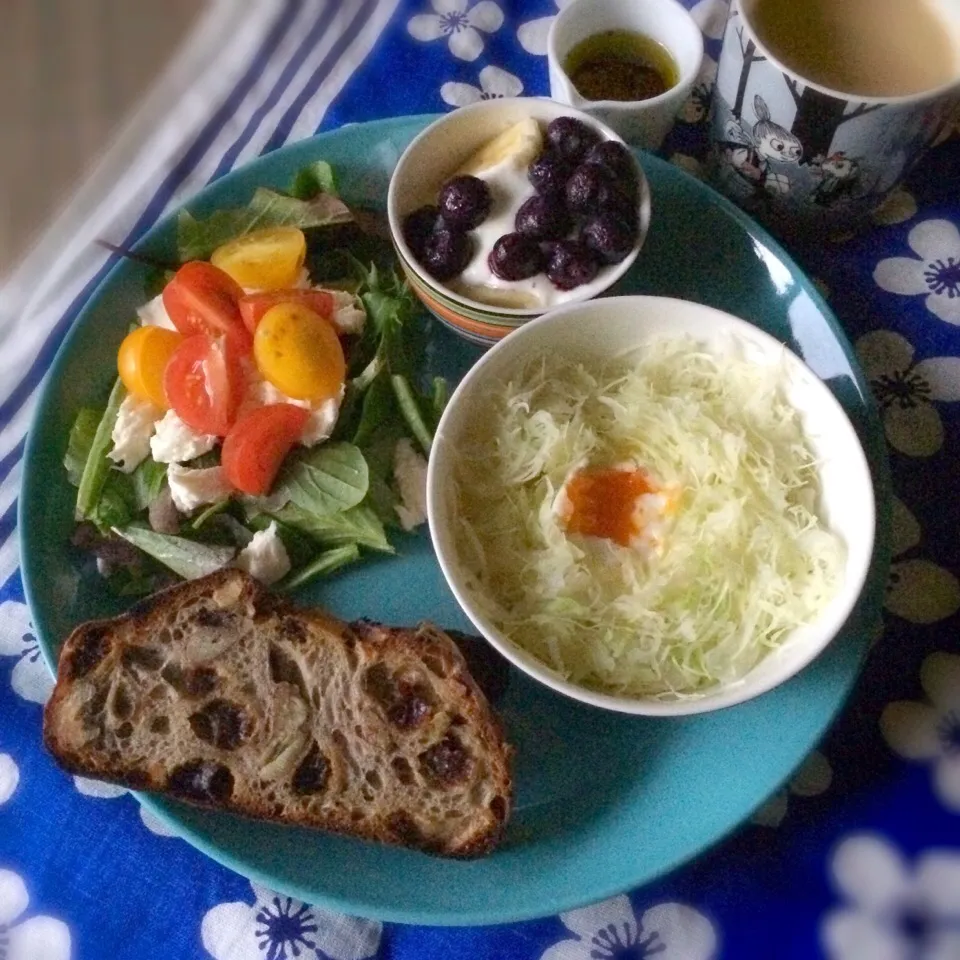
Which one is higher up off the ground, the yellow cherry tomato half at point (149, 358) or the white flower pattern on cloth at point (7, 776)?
the yellow cherry tomato half at point (149, 358)

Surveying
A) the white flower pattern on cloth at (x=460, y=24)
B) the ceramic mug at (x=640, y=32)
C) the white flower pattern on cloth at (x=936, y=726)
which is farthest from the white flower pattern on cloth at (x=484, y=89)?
the white flower pattern on cloth at (x=936, y=726)

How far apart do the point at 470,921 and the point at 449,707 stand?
301 millimetres

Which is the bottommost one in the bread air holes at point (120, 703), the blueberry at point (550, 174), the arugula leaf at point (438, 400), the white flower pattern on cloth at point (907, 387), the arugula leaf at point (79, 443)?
the white flower pattern on cloth at point (907, 387)

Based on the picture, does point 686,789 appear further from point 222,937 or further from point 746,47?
point 746,47

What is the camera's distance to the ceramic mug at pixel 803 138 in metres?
1.58

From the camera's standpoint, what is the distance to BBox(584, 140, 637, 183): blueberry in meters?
Answer: 1.68

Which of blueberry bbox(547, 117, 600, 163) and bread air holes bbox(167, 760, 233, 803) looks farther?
blueberry bbox(547, 117, 600, 163)

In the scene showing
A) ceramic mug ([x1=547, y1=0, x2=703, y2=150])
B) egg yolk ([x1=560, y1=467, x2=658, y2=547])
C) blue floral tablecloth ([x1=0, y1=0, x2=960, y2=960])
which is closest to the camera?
blue floral tablecloth ([x1=0, y1=0, x2=960, y2=960])

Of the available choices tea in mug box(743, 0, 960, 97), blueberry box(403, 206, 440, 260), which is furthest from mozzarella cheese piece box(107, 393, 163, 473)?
tea in mug box(743, 0, 960, 97)

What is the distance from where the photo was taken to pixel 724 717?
1.53m

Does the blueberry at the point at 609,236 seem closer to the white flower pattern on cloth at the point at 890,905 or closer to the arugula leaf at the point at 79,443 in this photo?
the arugula leaf at the point at 79,443

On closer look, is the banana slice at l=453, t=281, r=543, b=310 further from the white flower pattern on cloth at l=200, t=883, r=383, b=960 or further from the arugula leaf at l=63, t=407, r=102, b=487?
the white flower pattern on cloth at l=200, t=883, r=383, b=960

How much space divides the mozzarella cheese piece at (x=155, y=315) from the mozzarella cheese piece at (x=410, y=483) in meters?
0.48

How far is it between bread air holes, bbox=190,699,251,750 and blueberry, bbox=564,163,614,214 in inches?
39.4
